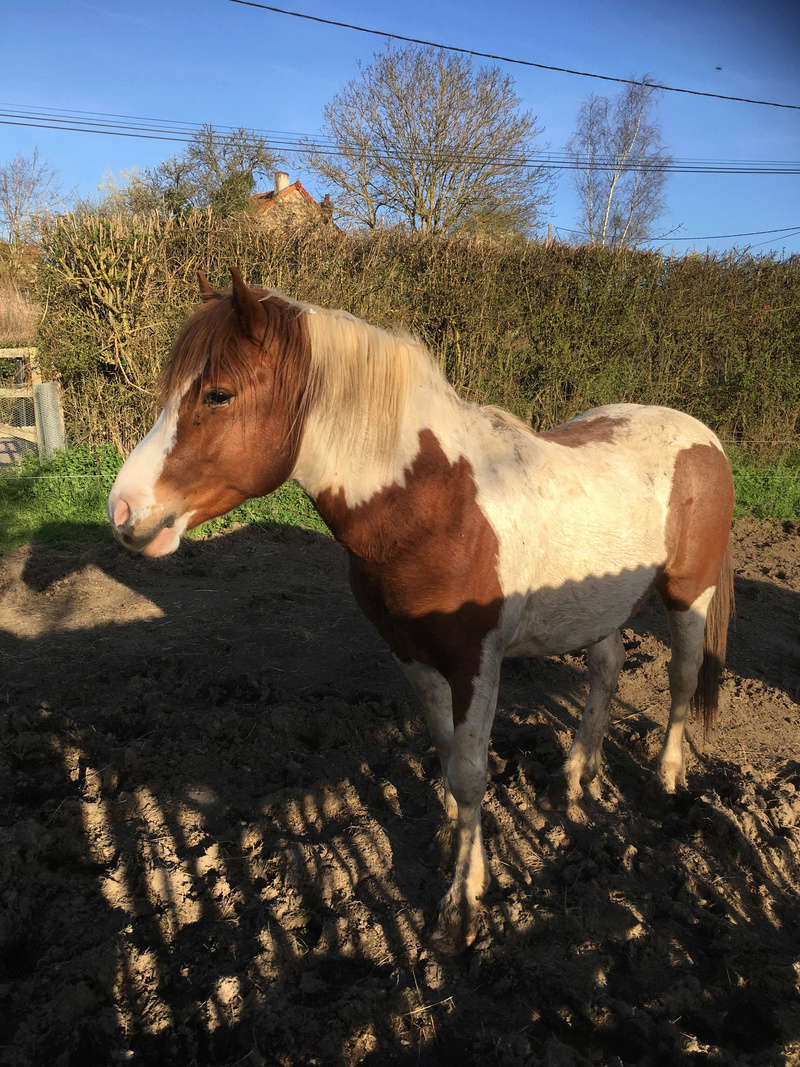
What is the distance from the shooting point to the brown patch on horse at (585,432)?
2977 mm

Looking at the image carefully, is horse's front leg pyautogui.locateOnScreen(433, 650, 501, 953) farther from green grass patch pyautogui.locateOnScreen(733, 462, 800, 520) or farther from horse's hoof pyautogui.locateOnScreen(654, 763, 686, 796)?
green grass patch pyautogui.locateOnScreen(733, 462, 800, 520)

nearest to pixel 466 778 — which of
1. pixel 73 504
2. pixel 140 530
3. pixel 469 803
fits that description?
pixel 469 803

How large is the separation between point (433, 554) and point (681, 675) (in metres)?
2.01

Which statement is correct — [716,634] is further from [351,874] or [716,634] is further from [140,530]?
[140,530]

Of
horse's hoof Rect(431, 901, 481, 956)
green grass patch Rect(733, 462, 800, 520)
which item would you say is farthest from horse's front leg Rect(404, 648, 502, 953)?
green grass patch Rect(733, 462, 800, 520)

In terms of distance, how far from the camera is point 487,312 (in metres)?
8.89

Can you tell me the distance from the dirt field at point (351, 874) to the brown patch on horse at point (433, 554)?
0.91 meters

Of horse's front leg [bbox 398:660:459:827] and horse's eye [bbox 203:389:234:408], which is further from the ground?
horse's eye [bbox 203:389:234:408]

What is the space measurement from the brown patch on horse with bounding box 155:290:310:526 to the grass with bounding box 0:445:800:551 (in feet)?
17.4

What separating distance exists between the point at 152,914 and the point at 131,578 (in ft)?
13.1

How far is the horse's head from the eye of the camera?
6.40 ft

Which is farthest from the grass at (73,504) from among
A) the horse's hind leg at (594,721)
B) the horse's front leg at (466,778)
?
the horse's front leg at (466,778)

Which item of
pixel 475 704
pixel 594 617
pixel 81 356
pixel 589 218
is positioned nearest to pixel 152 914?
pixel 475 704

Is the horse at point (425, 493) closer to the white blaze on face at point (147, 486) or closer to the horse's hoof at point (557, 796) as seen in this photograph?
the white blaze on face at point (147, 486)
